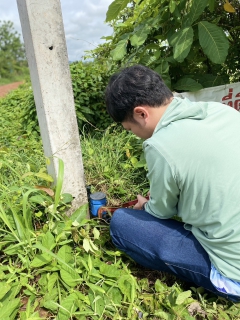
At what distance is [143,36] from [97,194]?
52.8 inches

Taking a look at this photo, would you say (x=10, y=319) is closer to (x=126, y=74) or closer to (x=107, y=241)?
(x=107, y=241)

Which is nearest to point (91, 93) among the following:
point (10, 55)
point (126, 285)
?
point (126, 285)

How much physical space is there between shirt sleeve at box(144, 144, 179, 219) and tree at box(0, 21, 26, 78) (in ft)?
121

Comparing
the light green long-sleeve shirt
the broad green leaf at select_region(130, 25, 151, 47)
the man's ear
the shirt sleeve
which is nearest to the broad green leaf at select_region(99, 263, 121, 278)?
the shirt sleeve

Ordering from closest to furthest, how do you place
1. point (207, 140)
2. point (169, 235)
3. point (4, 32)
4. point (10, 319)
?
point (207, 140) → point (10, 319) → point (169, 235) → point (4, 32)

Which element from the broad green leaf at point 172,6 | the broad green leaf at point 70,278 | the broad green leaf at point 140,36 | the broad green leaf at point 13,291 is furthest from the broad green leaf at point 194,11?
the broad green leaf at point 13,291

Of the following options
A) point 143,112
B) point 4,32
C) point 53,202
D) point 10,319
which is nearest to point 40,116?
point 53,202

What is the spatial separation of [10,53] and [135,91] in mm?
41588

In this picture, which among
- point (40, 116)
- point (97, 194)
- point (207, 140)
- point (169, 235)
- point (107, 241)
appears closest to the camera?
point (207, 140)

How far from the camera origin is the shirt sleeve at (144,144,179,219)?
1183 millimetres

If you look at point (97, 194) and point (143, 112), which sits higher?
point (143, 112)

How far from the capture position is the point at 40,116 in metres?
1.62

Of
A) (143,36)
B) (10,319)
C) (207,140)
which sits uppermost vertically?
(143,36)

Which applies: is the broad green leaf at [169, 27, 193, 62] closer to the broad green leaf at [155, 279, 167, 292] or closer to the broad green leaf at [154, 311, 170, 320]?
the broad green leaf at [155, 279, 167, 292]
